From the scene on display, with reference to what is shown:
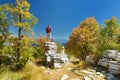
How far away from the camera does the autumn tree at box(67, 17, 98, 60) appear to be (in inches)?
955

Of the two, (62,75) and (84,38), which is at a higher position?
(84,38)

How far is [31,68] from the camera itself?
1305 centimetres

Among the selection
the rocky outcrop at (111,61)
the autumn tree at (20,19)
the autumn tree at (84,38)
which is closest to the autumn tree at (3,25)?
the autumn tree at (20,19)

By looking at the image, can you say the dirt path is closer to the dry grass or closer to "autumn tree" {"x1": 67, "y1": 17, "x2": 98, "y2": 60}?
the dry grass

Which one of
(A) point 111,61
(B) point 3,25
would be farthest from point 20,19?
(A) point 111,61

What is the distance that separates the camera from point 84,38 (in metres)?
24.2

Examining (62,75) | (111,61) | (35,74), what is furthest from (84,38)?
(35,74)

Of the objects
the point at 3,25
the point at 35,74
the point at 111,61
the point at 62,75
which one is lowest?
the point at 62,75

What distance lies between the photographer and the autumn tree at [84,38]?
2427 centimetres

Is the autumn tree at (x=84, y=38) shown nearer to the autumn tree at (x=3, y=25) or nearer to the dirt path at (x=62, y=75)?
the dirt path at (x=62, y=75)

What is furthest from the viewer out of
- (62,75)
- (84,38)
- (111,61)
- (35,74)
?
(84,38)

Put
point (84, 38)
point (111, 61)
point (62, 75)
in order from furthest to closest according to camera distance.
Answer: point (84, 38), point (111, 61), point (62, 75)

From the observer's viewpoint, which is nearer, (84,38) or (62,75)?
(62,75)

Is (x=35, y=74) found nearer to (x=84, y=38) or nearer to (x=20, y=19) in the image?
(x=20, y=19)
